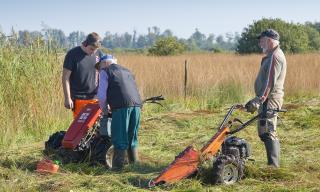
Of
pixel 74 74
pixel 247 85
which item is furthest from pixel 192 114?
pixel 74 74

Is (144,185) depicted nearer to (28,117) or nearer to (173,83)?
(28,117)

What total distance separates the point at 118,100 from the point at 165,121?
4102 mm

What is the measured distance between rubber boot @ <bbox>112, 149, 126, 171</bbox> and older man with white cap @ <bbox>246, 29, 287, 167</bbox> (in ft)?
4.99

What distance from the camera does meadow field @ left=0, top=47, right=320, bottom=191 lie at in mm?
5848

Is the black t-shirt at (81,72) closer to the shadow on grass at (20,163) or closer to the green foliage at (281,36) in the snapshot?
the shadow on grass at (20,163)

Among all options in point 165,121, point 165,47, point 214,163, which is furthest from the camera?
point 165,47

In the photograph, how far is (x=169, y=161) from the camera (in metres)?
7.10

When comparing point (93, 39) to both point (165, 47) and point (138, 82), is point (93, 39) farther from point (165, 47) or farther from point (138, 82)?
point (165, 47)

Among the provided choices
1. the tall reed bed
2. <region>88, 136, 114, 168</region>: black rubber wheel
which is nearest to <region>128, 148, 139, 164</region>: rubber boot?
<region>88, 136, 114, 168</region>: black rubber wheel

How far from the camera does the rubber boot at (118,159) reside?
20.8ft

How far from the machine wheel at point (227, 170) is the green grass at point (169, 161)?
0.08 meters

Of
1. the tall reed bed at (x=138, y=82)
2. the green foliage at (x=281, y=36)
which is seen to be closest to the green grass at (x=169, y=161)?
the tall reed bed at (x=138, y=82)

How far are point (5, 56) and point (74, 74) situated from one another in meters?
2.58

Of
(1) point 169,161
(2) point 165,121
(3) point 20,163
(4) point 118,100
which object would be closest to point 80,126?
(4) point 118,100
